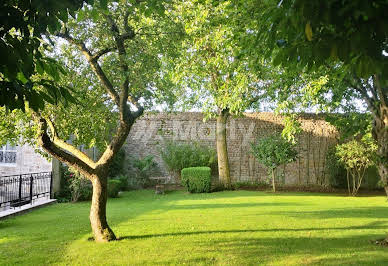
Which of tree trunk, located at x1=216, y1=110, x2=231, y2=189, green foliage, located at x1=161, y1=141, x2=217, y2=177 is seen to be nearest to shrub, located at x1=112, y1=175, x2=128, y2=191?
green foliage, located at x1=161, y1=141, x2=217, y2=177

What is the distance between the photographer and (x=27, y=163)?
1255cm

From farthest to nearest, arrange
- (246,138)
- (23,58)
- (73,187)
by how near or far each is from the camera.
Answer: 1. (246,138)
2. (73,187)
3. (23,58)

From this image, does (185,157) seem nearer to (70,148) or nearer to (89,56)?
(70,148)

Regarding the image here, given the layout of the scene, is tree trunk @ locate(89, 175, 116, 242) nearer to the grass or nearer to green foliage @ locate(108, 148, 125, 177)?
the grass

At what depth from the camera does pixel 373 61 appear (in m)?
1.73

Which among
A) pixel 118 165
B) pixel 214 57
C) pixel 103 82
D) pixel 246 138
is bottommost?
pixel 118 165

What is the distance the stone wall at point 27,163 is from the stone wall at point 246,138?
14.4 feet

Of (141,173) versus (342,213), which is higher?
(141,173)

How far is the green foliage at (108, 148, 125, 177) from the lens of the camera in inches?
600

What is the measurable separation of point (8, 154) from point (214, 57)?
8579 millimetres

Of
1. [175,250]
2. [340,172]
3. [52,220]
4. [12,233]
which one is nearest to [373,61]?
[175,250]

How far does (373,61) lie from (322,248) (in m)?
4.47

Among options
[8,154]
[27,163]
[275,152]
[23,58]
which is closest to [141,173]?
[27,163]

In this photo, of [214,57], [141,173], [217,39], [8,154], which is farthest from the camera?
[141,173]
